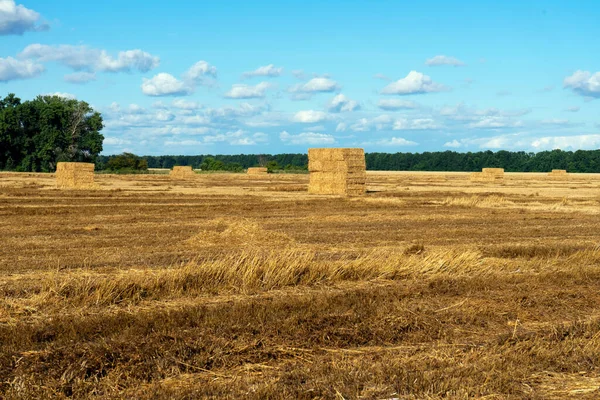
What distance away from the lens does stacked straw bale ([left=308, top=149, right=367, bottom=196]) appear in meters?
38.7

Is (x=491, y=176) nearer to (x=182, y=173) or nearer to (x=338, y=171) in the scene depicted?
(x=182, y=173)

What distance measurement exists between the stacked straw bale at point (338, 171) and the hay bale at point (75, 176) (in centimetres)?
1598

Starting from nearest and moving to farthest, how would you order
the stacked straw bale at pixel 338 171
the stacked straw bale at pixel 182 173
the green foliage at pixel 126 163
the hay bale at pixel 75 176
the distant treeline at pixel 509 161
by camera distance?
the stacked straw bale at pixel 338 171
the hay bale at pixel 75 176
the stacked straw bale at pixel 182 173
the green foliage at pixel 126 163
the distant treeline at pixel 509 161

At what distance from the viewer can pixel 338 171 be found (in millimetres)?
39000

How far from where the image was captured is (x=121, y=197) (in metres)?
36.5

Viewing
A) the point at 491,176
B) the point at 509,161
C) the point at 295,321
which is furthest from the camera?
the point at 509,161

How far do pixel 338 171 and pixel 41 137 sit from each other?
63.2 metres

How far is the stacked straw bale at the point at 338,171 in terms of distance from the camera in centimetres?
3872

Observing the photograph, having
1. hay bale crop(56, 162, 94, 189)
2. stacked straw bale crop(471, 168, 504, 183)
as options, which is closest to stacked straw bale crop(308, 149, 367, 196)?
hay bale crop(56, 162, 94, 189)

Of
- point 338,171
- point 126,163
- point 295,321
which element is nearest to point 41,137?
point 126,163

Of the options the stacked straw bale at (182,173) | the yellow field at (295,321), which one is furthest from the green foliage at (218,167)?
the yellow field at (295,321)

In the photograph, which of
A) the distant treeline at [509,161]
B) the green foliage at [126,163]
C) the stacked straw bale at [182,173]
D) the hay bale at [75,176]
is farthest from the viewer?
the distant treeline at [509,161]

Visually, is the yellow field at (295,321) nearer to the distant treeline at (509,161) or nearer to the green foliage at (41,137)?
the green foliage at (41,137)

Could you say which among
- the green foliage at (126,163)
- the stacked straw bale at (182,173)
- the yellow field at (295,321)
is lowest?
the yellow field at (295,321)
